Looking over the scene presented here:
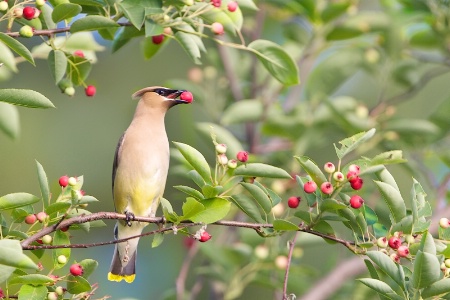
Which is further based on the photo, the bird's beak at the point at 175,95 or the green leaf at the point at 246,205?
the bird's beak at the point at 175,95

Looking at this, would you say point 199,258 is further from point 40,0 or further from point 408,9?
point 40,0

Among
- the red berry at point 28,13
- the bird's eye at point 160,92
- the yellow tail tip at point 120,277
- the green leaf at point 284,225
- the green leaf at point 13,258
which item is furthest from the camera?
the bird's eye at point 160,92

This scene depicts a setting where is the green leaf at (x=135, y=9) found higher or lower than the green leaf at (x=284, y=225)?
higher

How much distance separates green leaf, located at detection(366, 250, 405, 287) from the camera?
123 inches

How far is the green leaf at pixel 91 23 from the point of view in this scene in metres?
3.44

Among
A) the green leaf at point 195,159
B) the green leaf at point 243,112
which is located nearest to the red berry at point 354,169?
the green leaf at point 195,159

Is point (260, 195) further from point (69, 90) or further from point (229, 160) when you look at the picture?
point (69, 90)

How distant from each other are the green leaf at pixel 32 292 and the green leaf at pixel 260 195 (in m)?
0.70

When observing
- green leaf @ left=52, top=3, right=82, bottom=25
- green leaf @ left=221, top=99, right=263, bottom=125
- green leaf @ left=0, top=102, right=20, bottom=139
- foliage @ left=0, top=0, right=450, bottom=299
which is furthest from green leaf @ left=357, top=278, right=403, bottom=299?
green leaf @ left=221, top=99, right=263, bottom=125

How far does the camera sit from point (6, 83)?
9.77m

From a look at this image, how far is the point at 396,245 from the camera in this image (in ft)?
10.6

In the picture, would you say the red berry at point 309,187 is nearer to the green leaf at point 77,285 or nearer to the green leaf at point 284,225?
the green leaf at point 284,225

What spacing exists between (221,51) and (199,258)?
8.66 ft

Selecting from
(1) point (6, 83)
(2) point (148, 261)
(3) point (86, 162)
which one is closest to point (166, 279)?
(2) point (148, 261)
